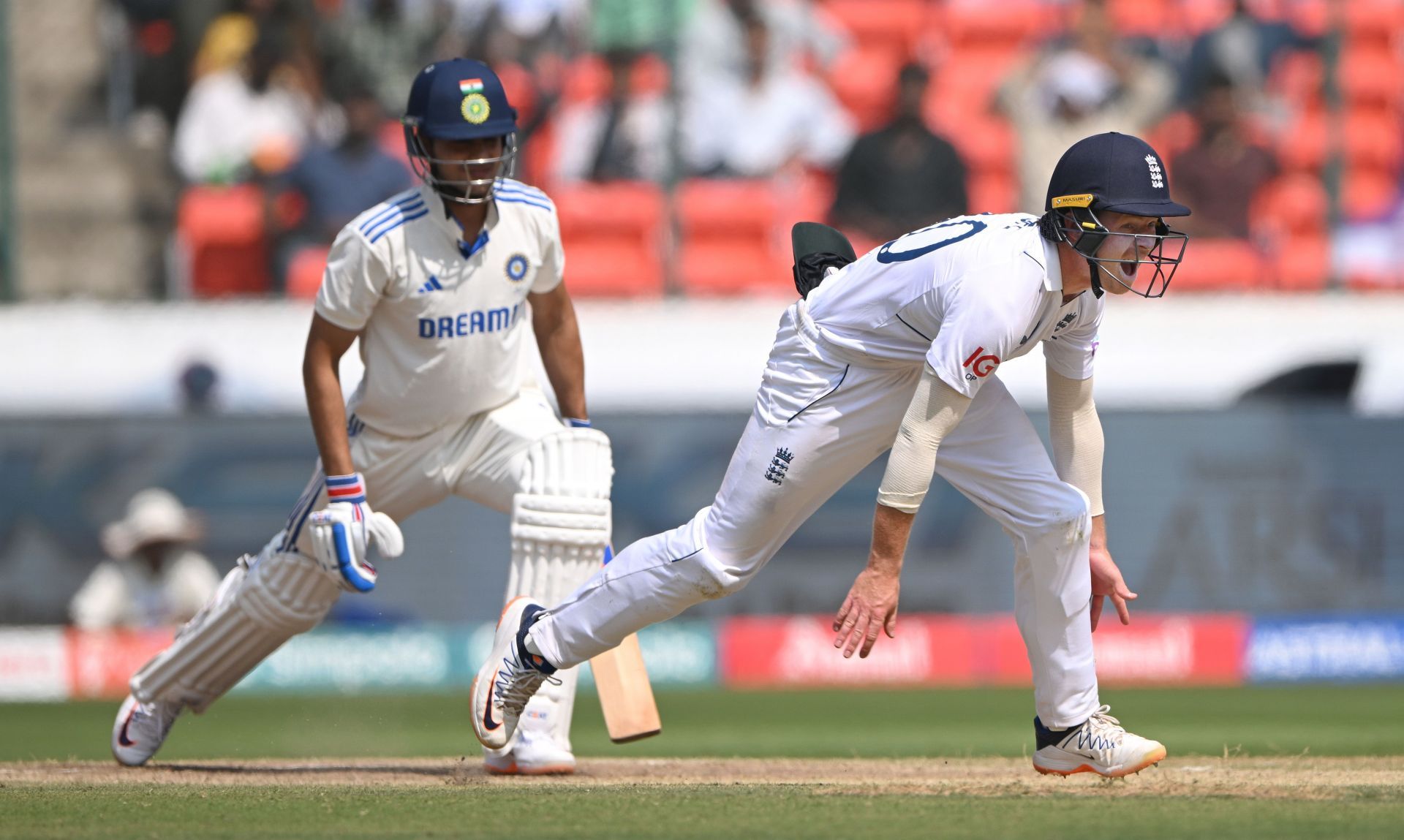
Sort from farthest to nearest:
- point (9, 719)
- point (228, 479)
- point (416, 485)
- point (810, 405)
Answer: point (228, 479), point (9, 719), point (416, 485), point (810, 405)

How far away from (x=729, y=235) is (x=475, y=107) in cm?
607

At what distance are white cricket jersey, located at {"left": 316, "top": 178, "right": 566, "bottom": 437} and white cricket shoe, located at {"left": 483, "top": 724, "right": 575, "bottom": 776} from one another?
0.98 metres

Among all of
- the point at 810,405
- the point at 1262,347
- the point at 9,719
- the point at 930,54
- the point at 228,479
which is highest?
the point at 930,54

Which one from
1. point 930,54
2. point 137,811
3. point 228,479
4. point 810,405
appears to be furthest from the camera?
point 930,54

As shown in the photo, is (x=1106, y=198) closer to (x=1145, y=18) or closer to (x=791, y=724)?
(x=791, y=724)

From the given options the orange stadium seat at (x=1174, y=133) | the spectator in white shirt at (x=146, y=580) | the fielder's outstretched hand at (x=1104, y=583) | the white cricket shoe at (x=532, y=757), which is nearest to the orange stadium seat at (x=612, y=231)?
the spectator in white shirt at (x=146, y=580)

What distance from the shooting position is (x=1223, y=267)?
36.5 ft

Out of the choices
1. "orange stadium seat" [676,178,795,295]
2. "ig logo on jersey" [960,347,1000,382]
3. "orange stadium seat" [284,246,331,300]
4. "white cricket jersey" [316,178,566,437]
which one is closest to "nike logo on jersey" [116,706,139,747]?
"white cricket jersey" [316,178,566,437]

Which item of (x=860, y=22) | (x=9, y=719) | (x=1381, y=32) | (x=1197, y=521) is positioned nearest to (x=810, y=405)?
(x=9, y=719)

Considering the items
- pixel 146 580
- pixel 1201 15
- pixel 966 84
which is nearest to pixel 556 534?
pixel 146 580

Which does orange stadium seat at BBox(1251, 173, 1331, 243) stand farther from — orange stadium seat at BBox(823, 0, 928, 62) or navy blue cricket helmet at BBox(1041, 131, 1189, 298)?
navy blue cricket helmet at BBox(1041, 131, 1189, 298)

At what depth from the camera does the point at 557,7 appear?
11.5 metres

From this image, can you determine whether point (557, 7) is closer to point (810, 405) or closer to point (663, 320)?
point (663, 320)

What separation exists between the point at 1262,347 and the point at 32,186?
764cm
